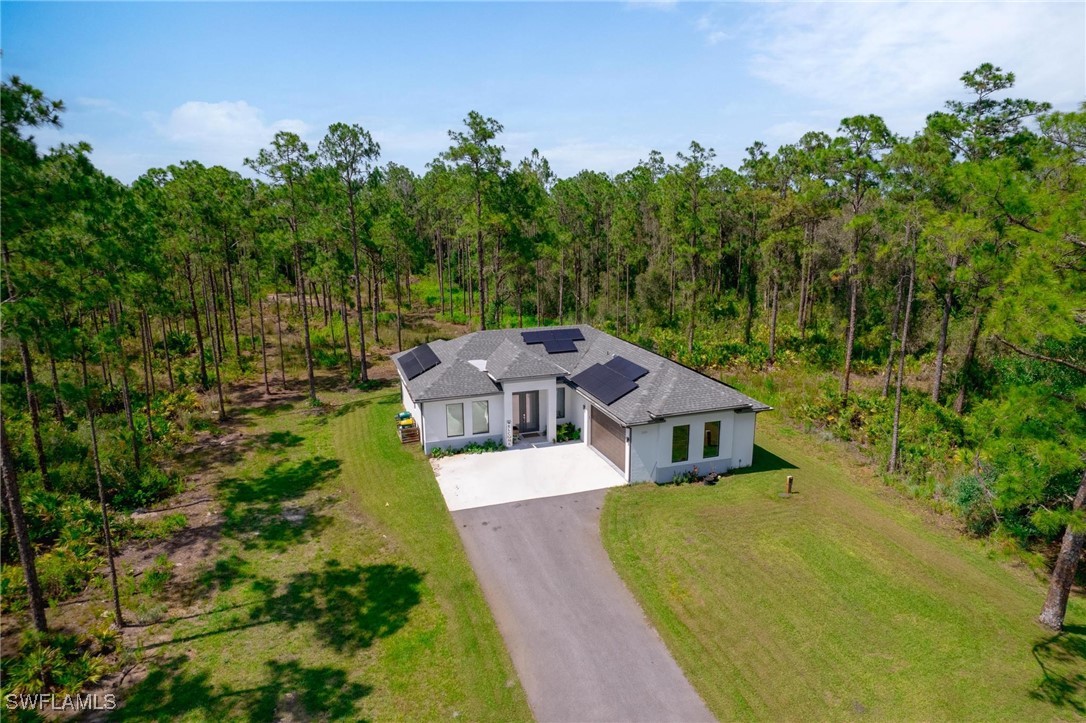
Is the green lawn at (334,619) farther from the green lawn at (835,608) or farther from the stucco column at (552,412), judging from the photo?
the stucco column at (552,412)

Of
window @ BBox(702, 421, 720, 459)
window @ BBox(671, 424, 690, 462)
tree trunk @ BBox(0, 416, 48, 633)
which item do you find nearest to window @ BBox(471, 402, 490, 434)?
window @ BBox(671, 424, 690, 462)

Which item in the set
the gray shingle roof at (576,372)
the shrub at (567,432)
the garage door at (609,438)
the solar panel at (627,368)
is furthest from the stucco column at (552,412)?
the solar panel at (627,368)

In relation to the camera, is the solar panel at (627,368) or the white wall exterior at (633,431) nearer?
the white wall exterior at (633,431)

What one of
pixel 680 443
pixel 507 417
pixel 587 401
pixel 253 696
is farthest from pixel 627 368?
pixel 253 696

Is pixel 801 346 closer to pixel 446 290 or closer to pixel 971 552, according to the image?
pixel 971 552

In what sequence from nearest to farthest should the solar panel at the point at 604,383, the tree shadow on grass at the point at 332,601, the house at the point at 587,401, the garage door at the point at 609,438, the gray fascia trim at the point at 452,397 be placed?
the tree shadow on grass at the point at 332,601 < the house at the point at 587,401 < the garage door at the point at 609,438 < the solar panel at the point at 604,383 < the gray fascia trim at the point at 452,397

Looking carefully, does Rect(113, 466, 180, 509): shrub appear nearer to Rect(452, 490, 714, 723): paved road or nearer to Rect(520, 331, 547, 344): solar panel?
Rect(452, 490, 714, 723): paved road
